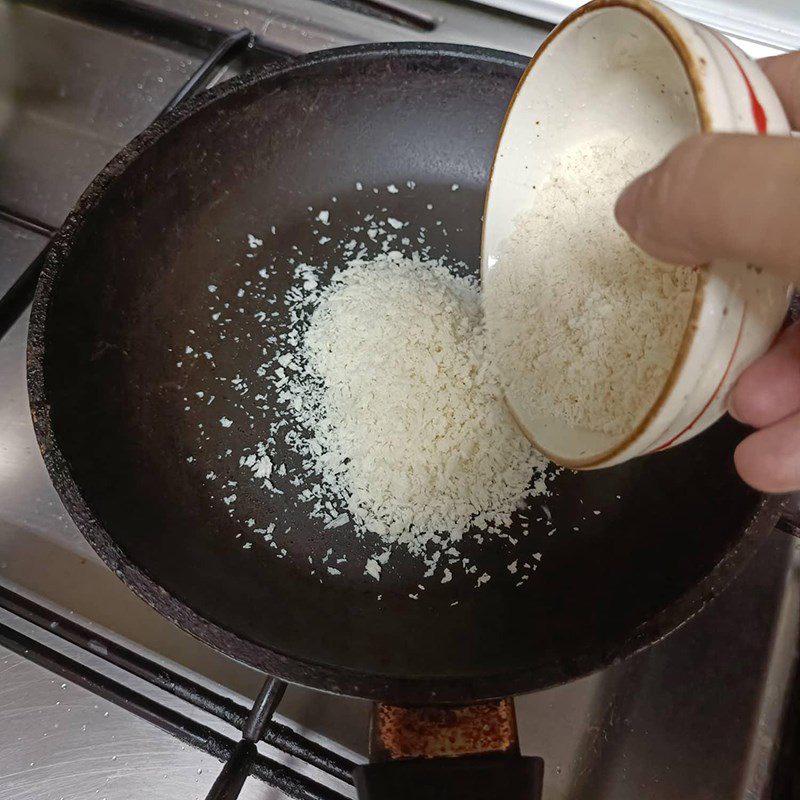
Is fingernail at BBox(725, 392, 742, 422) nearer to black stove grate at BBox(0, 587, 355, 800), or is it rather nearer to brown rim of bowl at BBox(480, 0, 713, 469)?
brown rim of bowl at BBox(480, 0, 713, 469)

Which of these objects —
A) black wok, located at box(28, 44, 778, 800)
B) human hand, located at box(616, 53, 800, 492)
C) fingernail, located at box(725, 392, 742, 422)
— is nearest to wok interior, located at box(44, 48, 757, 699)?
black wok, located at box(28, 44, 778, 800)

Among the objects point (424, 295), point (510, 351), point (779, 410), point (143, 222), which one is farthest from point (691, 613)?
point (143, 222)

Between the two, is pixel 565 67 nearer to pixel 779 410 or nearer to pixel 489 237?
pixel 489 237

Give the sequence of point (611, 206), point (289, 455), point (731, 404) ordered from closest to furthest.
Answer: point (731, 404)
point (611, 206)
point (289, 455)

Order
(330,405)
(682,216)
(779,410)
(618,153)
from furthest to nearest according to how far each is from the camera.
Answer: (330,405), (618,153), (779,410), (682,216)

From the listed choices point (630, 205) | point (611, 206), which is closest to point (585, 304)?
point (611, 206)

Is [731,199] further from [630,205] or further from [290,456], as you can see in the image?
[290,456]
